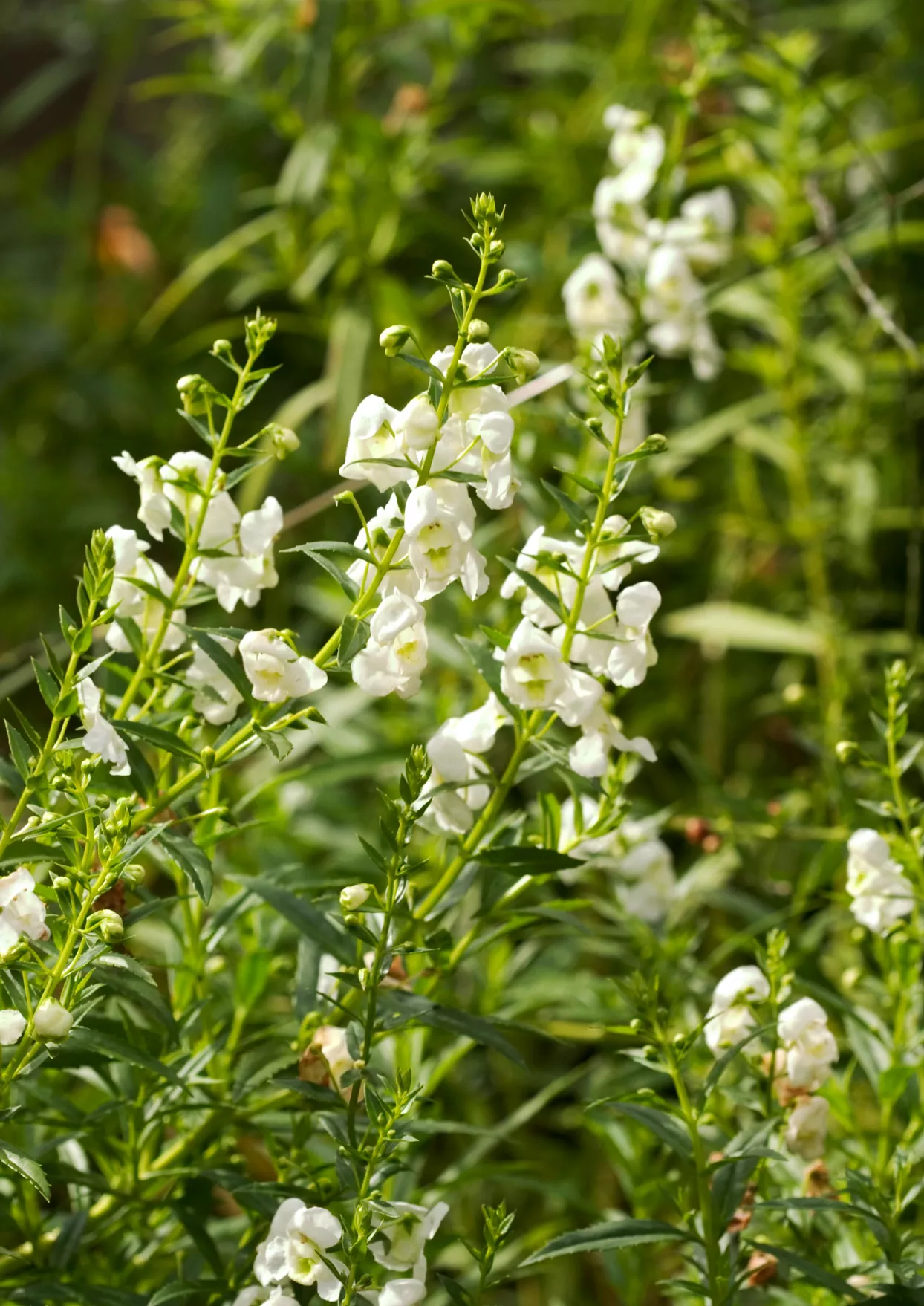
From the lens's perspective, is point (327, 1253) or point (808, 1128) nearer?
point (327, 1253)

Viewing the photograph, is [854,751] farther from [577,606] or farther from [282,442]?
[282,442]

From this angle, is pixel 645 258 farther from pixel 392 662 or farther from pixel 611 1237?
pixel 611 1237

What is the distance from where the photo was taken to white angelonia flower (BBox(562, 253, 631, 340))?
1.27 meters

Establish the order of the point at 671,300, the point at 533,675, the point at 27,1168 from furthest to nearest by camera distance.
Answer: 1. the point at 671,300
2. the point at 533,675
3. the point at 27,1168

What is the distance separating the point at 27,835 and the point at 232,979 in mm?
398

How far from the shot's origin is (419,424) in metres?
0.71

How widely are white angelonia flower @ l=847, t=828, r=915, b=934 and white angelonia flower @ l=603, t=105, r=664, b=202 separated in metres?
0.65

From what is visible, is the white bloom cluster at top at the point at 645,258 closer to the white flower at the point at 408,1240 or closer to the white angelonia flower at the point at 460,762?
the white angelonia flower at the point at 460,762

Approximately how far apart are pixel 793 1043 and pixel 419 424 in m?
0.42

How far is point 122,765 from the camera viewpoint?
75cm

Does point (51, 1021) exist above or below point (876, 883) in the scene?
above

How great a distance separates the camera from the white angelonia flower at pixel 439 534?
2.27 feet

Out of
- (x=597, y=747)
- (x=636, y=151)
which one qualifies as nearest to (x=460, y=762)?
(x=597, y=747)

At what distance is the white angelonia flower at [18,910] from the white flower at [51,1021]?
0.05m
